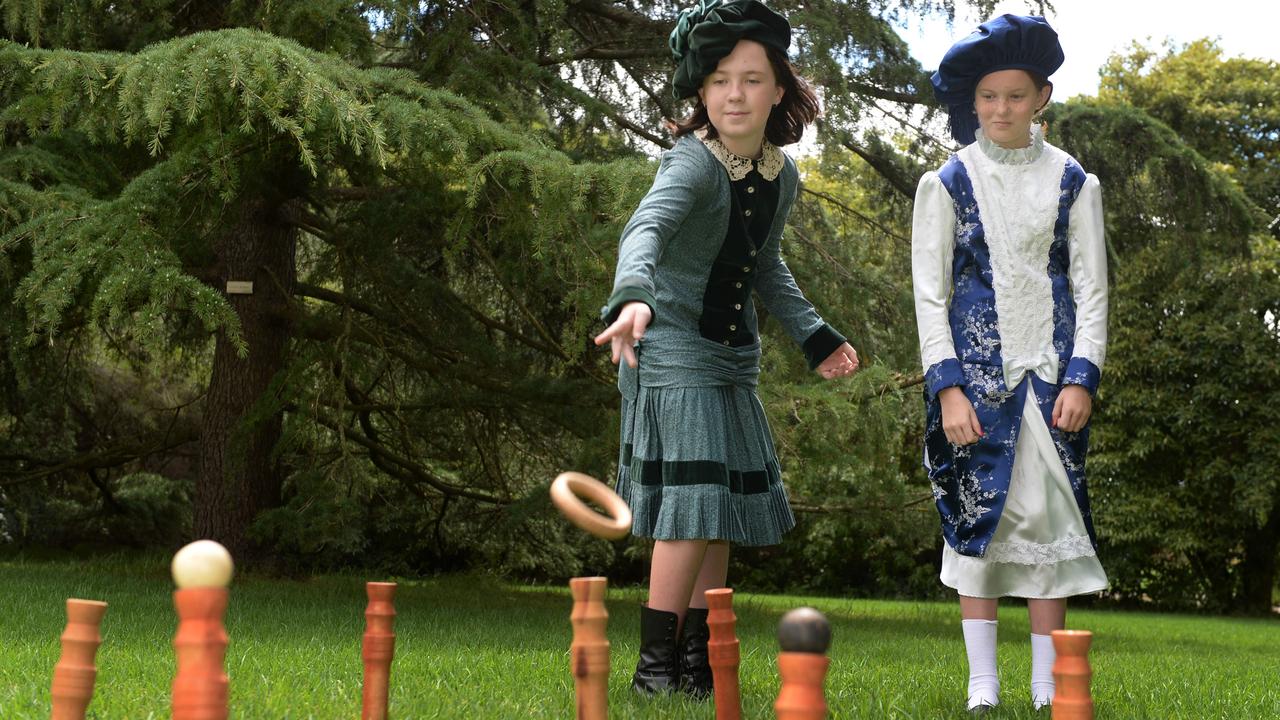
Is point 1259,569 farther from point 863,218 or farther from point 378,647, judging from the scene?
point 378,647

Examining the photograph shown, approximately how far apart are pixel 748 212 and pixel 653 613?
1.14 meters

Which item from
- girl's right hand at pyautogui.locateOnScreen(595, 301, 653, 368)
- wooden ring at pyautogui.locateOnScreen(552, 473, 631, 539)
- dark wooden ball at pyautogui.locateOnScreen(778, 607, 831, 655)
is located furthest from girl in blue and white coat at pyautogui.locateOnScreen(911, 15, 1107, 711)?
dark wooden ball at pyautogui.locateOnScreen(778, 607, 831, 655)

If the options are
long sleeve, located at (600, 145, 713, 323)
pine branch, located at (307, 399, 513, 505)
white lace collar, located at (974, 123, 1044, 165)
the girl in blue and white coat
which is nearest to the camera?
long sleeve, located at (600, 145, 713, 323)

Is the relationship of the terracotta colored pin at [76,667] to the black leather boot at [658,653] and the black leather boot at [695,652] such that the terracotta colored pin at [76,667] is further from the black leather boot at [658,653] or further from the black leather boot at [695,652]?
the black leather boot at [695,652]

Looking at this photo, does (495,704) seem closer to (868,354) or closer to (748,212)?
(748,212)

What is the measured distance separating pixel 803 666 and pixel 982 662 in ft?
6.57

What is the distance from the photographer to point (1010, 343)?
323 centimetres

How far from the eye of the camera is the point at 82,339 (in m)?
8.91

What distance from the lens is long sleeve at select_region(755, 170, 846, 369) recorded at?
11.6 ft

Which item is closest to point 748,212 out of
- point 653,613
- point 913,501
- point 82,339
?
point 653,613

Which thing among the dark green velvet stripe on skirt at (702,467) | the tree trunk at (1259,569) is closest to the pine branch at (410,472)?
the dark green velvet stripe on skirt at (702,467)

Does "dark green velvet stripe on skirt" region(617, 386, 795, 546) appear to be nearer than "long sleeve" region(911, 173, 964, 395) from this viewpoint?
Yes

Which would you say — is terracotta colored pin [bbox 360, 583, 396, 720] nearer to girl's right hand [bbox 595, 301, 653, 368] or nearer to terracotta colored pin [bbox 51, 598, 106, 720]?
terracotta colored pin [bbox 51, 598, 106, 720]

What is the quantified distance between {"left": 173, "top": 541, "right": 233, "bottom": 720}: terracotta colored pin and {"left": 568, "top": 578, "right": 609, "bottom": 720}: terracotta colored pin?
0.56 m
